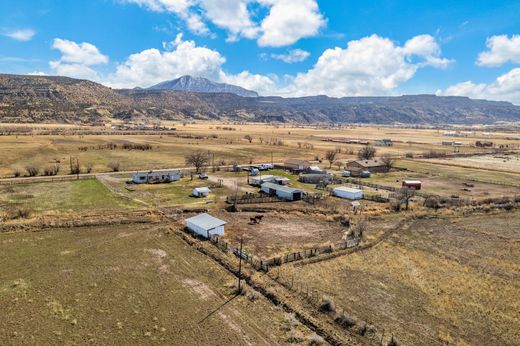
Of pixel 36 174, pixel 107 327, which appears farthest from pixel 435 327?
pixel 36 174

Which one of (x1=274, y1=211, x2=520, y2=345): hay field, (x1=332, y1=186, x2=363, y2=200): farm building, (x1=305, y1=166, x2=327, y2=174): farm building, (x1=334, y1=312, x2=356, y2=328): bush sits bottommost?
(x1=274, y1=211, x2=520, y2=345): hay field

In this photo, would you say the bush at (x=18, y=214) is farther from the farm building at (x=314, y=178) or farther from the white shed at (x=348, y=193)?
the farm building at (x=314, y=178)

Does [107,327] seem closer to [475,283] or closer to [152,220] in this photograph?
[152,220]

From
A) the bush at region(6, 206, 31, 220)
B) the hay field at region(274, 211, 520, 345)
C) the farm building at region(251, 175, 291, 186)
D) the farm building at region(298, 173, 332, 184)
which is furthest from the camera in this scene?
the farm building at region(298, 173, 332, 184)

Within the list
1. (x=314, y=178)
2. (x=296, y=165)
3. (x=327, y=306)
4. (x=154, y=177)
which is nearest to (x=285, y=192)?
(x=314, y=178)

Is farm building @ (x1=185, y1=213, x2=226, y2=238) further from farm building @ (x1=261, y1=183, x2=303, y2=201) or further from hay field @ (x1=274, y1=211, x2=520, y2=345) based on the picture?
farm building @ (x1=261, y1=183, x2=303, y2=201)

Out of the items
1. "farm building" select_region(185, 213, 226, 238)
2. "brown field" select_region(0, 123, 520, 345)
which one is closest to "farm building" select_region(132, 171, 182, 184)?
"brown field" select_region(0, 123, 520, 345)
